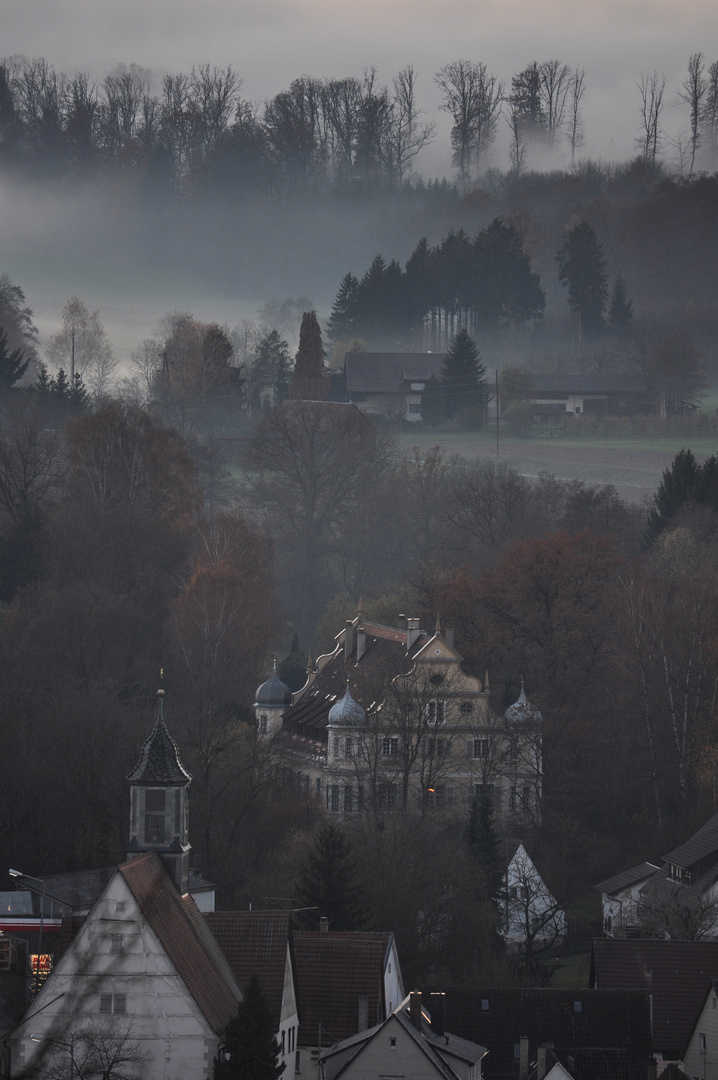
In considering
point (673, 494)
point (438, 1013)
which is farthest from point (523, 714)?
point (438, 1013)

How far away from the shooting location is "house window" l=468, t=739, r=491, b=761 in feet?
208

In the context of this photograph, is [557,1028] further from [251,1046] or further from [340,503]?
[340,503]

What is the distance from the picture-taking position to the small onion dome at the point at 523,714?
63037 mm

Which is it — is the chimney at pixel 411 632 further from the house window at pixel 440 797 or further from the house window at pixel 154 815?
the house window at pixel 154 815

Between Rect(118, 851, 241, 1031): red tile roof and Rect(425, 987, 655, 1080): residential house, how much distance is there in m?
5.84

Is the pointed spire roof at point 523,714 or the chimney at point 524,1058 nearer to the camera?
the chimney at point 524,1058

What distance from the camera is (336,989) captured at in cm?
3853

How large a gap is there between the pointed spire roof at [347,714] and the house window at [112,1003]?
27.7 metres

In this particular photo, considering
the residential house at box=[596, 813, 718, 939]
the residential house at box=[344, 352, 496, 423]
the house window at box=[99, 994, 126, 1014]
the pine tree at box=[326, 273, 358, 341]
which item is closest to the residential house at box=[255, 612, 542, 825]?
the residential house at box=[596, 813, 718, 939]

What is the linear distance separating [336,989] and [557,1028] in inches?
186

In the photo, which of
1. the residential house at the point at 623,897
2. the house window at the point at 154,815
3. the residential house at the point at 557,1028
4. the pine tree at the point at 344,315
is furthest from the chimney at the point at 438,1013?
the pine tree at the point at 344,315

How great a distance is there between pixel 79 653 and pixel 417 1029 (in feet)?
108

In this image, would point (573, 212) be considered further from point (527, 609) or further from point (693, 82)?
point (527, 609)

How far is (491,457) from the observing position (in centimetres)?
10425
